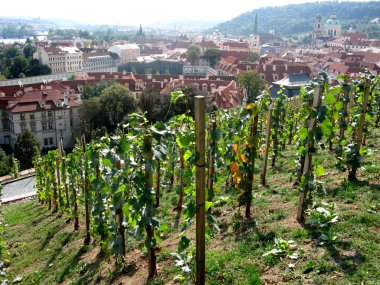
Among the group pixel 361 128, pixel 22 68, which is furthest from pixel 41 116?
pixel 22 68

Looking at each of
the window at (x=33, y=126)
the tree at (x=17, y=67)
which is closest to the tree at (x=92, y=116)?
the window at (x=33, y=126)

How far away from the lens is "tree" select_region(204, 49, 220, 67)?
10862 cm

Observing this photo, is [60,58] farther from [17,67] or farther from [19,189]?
[19,189]

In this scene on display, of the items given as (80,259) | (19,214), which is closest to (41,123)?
(19,214)

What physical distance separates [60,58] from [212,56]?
4351 centimetres

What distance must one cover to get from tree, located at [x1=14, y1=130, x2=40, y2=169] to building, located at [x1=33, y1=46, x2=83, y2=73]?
236 ft

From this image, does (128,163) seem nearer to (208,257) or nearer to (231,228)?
(208,257)

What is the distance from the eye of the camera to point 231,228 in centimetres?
880

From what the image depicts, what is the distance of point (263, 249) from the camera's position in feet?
23.9

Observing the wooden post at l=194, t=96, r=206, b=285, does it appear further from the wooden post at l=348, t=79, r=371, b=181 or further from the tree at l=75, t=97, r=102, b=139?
the tree at l=75, t=97, r=102, b=139

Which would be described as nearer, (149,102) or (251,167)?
(251,167)

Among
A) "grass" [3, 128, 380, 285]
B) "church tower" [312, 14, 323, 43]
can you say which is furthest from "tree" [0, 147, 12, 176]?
"church tower" [312, 14, 323, 43]

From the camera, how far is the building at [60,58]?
105562 millimetres

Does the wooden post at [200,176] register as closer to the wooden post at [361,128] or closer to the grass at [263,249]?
the grass at [263,249]
